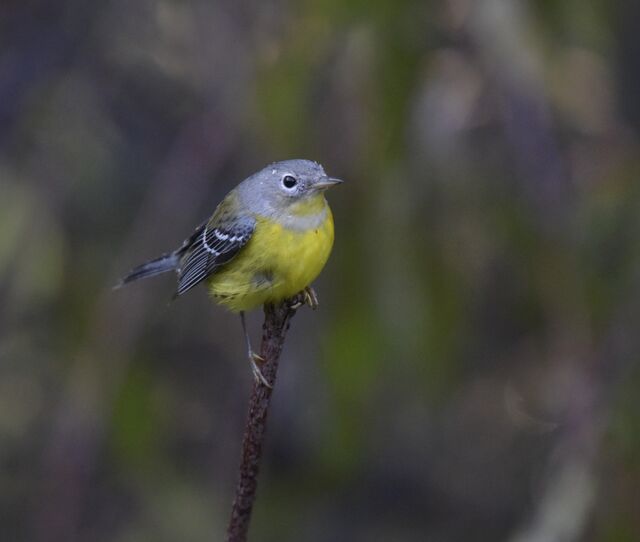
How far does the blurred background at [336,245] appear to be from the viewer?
3174 millimetres

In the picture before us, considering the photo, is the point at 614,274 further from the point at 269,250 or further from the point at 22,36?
the point at 22,36

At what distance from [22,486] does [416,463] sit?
6.33 feet

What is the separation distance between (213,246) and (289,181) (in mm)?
412

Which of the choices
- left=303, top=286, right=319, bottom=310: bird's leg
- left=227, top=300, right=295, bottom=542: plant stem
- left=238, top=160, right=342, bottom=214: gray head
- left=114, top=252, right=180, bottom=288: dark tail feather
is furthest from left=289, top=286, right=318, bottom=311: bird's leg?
left=227, top=300, right=295, bottom=542: plant stem

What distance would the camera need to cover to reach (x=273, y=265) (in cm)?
343

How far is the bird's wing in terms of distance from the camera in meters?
3.64

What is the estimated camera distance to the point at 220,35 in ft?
14.4

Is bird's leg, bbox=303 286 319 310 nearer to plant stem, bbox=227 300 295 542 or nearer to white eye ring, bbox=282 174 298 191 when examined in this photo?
white eye ring, bbox=282 174 298 191

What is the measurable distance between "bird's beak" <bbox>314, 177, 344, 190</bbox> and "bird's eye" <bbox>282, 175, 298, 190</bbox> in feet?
0.33

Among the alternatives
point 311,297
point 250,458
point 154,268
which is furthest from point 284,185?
point 250,458

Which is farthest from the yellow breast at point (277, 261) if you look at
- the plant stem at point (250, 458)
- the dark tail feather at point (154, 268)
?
the plant stem at point (250, 458)

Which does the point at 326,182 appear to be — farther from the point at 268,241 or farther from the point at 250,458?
the point at 250,458

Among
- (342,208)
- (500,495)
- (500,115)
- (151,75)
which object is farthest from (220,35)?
(500,495)

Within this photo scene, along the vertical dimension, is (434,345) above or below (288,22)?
below
